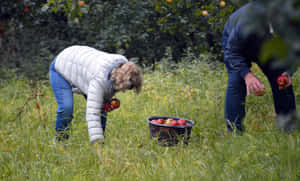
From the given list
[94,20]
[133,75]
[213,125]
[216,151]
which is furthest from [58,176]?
[94,20]

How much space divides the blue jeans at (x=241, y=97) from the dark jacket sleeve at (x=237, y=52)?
9 cm

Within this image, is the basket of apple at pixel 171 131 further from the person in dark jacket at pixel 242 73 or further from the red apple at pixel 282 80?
the red apple at pixel 282 80

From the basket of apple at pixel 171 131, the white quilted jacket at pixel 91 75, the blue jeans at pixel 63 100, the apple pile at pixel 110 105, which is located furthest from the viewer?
the blue jeans at pixel 63 100

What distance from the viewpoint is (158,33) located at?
765cm

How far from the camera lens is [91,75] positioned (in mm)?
2680

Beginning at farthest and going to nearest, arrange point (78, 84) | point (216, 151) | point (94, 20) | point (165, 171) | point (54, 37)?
point (54, 37), point (94, 20), point (78, 84), point (216, 151), point (165, 171)

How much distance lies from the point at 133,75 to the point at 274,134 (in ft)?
4.01

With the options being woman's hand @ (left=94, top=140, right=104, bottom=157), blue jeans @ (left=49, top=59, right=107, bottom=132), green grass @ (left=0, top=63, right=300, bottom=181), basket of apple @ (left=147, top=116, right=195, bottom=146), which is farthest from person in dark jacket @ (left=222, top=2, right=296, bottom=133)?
blue jeans @ (left=49, top=59, right=107, bottom=132)

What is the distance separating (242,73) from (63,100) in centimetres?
169

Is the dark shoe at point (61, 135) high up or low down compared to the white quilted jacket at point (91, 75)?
down

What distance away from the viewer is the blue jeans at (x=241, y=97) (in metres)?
2.58

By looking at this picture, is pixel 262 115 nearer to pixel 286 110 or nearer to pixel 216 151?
pixel 286 110

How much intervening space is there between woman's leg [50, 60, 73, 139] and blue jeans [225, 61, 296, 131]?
59.0 inches

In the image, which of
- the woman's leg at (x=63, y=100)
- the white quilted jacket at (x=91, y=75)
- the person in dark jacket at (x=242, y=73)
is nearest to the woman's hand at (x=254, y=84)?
the person in dark jacket at (x=242, y=73)
